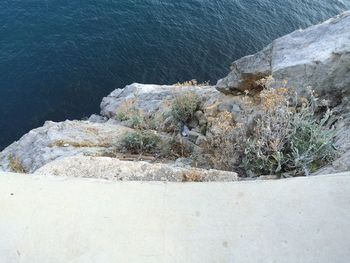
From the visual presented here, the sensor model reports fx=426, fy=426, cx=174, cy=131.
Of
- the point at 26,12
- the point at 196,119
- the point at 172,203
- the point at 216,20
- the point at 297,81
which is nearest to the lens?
the point at 172,203

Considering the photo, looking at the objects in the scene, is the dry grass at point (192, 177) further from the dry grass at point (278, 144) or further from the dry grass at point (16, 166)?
the dry grass at point (16, 166)

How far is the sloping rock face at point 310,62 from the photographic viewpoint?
9.05m

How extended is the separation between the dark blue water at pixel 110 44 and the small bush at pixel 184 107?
470 inches

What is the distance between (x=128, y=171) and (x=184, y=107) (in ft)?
21.3

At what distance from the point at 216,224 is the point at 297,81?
6004 mm

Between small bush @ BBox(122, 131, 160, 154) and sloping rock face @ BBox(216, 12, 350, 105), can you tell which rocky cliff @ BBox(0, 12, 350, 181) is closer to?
sloping rock face @ BBox(216, 12, 350, 105)

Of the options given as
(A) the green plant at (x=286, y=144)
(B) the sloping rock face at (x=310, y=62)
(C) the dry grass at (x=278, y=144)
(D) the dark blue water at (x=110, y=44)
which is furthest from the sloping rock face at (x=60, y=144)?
(D) the dark blue water at (x=110, y=44)

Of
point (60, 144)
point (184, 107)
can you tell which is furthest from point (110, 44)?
point (60, 144)

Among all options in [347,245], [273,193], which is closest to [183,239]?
[273,193]

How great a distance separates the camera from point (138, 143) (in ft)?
32.9

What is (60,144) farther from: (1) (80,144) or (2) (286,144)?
(2) (286,144)

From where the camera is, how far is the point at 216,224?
4367 millimetres

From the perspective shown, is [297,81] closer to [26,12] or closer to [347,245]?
[347,245]

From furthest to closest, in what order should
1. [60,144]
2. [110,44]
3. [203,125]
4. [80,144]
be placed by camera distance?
[110,44] → [60,144] → [203,125] → [80,144]
